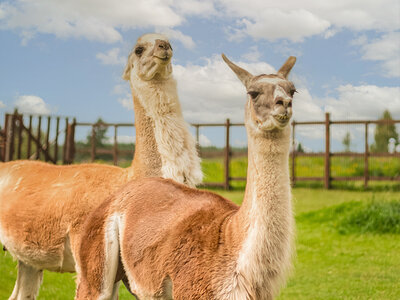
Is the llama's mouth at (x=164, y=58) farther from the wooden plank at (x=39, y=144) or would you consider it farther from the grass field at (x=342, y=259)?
the wooden plank at (x=39, y=144)

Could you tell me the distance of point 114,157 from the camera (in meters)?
20.8

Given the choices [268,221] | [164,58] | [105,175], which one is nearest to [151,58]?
[164,58]

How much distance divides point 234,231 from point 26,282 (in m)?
3.31

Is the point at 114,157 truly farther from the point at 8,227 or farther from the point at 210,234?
the point at 210,234

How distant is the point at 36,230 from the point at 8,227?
54 centimetres

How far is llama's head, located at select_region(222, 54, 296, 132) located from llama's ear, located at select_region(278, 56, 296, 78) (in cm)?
23

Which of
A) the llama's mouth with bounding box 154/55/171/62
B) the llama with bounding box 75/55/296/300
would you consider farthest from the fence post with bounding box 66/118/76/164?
the llama with bounding box 75/55/296/300

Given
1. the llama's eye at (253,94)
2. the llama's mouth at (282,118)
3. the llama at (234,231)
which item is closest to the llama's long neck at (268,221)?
the llama at (234,231)

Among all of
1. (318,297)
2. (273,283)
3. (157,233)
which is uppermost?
(157,233)

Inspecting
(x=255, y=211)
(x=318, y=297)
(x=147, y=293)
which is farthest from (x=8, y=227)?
(x=318, y=297)

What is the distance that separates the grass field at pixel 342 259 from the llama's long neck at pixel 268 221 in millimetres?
4123

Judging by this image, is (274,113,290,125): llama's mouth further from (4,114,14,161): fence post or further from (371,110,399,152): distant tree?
(371,110,399,152): distant tree

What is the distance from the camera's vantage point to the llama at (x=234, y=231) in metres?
2.84

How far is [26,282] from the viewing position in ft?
17.4
